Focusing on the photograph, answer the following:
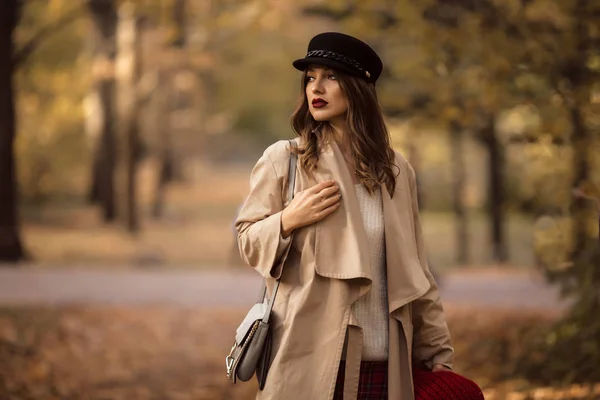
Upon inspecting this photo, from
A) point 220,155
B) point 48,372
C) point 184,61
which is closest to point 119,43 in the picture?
point 184,61

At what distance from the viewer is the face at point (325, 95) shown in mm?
2938

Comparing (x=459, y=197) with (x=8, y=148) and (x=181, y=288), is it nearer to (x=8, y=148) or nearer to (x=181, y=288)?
(x=181, y=288)

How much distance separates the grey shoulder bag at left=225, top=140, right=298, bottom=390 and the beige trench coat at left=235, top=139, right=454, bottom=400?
2 centimetres

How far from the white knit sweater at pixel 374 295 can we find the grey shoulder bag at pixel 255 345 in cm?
24

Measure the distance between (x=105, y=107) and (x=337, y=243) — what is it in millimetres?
14506

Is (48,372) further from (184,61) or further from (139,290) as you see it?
(184,61)

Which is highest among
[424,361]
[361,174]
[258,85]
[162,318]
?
[258,85]

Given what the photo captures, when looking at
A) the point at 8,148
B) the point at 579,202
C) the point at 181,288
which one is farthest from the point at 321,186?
the point at 8,148

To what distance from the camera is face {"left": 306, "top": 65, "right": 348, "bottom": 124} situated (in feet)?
9.64

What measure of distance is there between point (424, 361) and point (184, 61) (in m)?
14.4

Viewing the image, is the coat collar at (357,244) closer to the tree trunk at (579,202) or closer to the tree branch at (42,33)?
the tree trunk at (579,202)

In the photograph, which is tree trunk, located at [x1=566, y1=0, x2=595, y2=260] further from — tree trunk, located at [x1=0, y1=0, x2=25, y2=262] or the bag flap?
tree trunk, located at [x1=0, y1=0, x2=25, y2=262]

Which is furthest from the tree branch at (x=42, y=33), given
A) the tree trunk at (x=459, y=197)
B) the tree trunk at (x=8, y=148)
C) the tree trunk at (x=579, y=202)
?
the tree trunk at (x=579, y=202)

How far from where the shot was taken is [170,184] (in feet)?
56.7
